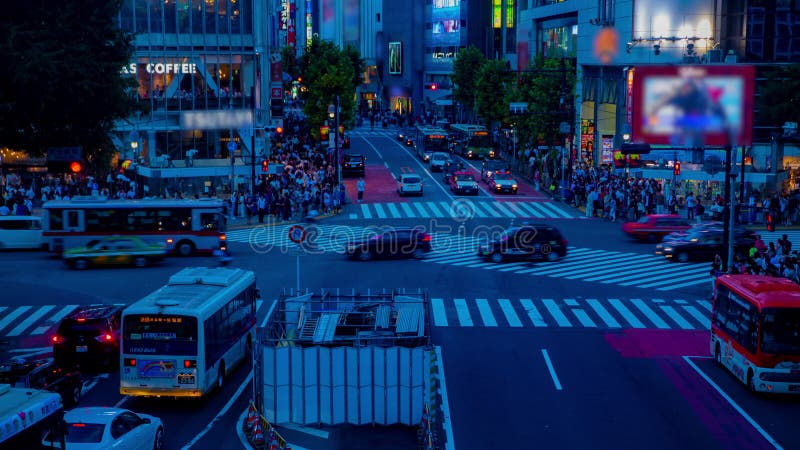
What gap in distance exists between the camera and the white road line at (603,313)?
89.9 ft

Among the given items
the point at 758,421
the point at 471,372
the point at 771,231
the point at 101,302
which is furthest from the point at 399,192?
the point at 758,421

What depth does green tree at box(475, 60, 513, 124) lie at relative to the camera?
3447 inches

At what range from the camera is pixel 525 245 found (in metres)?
37.7

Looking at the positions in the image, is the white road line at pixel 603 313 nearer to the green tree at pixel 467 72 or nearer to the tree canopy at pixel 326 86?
the tree canopy at pixel 326 86

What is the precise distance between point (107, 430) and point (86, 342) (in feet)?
25.3

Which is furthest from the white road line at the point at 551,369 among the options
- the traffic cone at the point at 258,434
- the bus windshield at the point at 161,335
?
the bus windshield at the point at 161,335

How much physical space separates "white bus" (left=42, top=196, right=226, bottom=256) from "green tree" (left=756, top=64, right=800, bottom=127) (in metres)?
31.2

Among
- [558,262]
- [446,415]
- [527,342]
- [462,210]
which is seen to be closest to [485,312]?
[527,342]

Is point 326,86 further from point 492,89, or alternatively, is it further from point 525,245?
point 525,245

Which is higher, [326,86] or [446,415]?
[326,86]

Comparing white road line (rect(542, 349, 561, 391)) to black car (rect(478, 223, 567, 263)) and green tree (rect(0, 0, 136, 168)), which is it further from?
green tree (rect(0, 0, 136, 168))

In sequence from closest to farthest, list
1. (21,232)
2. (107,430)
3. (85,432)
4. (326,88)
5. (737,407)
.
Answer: (85,432)
(107,430)
(737,407)
(21,232)
(326,88)

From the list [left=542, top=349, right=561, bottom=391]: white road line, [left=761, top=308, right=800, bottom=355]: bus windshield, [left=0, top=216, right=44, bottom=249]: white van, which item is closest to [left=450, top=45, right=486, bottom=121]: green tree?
[left=0, top=216, right=44, bottom=249]: white van

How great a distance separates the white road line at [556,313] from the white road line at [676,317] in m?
3.43
